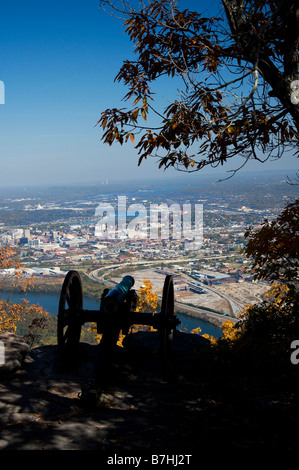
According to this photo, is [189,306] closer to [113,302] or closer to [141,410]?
[113,302]

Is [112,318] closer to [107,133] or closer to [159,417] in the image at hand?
[159,417]

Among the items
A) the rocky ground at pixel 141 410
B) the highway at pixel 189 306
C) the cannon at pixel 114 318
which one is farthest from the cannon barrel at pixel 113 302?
the highway at pixel 189 306

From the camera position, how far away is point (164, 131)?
3.58 metres

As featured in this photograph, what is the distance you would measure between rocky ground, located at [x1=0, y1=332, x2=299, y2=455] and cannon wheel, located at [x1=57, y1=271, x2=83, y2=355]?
47 cm

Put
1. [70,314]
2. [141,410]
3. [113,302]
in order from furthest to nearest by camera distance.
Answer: [70,314], [113,302], [141,410]

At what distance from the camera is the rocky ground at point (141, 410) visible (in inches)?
127

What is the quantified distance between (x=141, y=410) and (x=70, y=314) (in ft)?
5.66

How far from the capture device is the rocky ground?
3.22 m

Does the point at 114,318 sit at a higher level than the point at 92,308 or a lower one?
higher

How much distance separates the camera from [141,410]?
432cm

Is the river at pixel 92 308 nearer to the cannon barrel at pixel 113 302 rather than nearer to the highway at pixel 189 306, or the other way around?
the highway at pixel 189 306

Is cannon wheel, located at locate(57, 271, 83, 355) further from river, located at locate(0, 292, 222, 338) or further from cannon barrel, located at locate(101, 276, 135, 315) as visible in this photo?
river, located at locate(0, 292, 222, 338)

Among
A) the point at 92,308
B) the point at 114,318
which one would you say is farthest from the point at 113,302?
the point at 92,308
